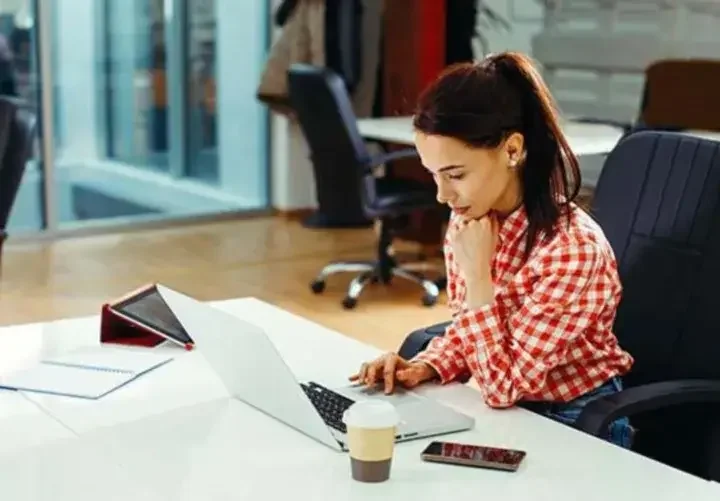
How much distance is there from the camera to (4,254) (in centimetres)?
548

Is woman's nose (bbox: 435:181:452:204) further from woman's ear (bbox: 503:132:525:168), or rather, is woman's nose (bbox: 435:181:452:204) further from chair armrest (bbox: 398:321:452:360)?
chair armrest (bbox: 398:321:452:360)

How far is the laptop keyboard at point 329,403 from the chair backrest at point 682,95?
131 inches

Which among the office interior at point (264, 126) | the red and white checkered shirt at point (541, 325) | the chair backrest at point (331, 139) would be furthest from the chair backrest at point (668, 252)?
the chair backrest at point (331, 139)

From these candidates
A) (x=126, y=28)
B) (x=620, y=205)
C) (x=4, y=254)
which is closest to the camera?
(x=620, y=205)

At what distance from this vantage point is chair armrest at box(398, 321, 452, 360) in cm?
211

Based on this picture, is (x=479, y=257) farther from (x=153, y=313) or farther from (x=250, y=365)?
(x=153, y=313)

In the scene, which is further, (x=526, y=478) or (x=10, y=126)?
(x=10, y=126)

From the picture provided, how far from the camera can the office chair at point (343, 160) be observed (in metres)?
→ 4.50

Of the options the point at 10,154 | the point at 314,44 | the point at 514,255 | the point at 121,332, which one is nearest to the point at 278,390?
the point at 514,255

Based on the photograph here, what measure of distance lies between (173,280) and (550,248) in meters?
3.51

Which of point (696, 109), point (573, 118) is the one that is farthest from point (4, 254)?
point (696, 109)

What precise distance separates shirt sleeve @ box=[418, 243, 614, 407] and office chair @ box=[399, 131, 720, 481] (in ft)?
0.59

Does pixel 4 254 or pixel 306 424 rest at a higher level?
pixel 306 424

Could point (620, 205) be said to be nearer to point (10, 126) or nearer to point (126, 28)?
point (10, 126)
